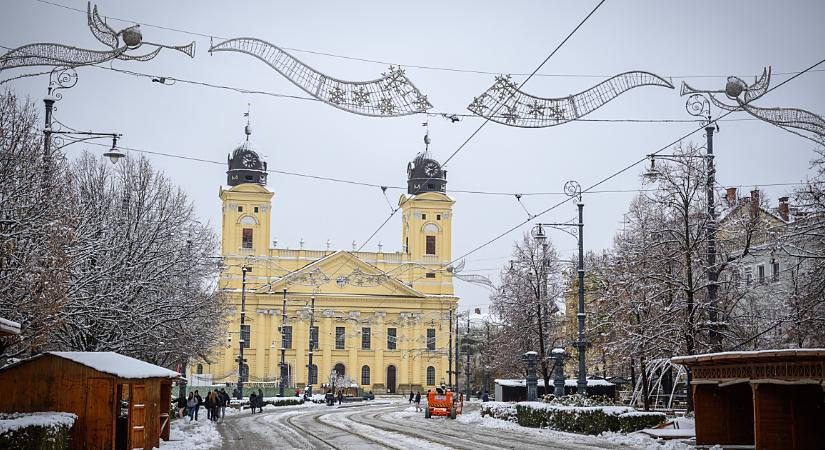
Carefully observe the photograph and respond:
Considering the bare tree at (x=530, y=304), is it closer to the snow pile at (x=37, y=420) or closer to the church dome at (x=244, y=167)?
the snow pile at (x=37, y=420)

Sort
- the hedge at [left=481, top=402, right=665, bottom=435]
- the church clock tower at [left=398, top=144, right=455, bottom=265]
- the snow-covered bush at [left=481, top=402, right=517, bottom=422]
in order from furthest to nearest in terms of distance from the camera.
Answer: the church clock tower at [left=398, top=144, right=455, bottom=265]
the snow-covered bush at [left=481, top=402, right=517, bottom=422]
the hedge at [left=481, top=402, right=665, bottom=435]

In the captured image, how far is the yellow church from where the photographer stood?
338 ft

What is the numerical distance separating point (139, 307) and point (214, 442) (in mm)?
5429

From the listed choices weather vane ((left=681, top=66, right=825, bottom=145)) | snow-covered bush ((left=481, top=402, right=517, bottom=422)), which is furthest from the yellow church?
weather vane ((left=681, top=66, right=825, bottom=145))

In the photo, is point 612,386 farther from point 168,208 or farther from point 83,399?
point 83,399

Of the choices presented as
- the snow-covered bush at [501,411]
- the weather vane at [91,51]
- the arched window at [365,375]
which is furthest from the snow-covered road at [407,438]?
the arched window at [365,375]

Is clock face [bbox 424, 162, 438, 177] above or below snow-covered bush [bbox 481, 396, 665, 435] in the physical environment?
above

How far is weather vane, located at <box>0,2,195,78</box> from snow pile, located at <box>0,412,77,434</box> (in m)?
5.73

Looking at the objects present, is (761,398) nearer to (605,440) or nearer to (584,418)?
(605,440)

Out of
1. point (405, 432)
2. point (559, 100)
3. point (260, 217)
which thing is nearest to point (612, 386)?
point (405, 432)

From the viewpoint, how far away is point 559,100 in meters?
15.7

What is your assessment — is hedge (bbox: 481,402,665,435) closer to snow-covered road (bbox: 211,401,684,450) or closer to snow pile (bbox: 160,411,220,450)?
snow-covered road (bbox: 211,401,684,450)

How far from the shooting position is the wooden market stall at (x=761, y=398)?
18.1 m

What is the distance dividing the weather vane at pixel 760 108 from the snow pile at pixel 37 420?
40.8 feet
